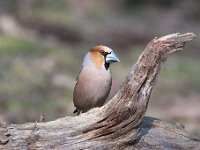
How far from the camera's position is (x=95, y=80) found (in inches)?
339

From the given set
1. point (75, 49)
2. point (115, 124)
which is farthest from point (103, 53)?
point (75, 49)

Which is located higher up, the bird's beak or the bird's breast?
the bird's beak

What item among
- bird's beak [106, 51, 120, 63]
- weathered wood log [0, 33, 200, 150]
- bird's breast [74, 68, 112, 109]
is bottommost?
weathered wood log [0, 33, 200, 150]

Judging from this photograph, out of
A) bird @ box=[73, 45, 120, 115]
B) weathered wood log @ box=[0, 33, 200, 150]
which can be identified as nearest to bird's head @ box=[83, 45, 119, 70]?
bird @ box=[73, 45, 120, 115]

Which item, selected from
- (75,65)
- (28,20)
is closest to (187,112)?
(75,65)

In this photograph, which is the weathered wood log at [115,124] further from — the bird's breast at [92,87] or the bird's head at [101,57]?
the bird's head at [101,57]

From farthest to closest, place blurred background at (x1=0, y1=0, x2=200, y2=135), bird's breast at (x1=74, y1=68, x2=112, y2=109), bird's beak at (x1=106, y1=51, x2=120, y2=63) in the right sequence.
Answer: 1. blurred background at (x1=0, y1=0, x2=200, y2=135)
2. bird's beak at (x1=106, y1=51, x2=120, y2=63)
3. bird's breast at (x1=74, y1=68, x2=112, y2=109)

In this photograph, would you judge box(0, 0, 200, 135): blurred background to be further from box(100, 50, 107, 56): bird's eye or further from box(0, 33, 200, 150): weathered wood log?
box(0, 33, 200, 150): weathered wood log

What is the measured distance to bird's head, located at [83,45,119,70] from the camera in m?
8.65

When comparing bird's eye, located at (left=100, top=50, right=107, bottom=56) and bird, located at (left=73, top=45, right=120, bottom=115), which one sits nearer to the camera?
bird, located at (left=73, top=45, right=120, bottom=115)

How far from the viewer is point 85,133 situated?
7215 millimetres

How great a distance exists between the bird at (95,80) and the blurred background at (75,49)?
2.66 m

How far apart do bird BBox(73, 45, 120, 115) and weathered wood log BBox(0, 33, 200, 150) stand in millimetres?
1132

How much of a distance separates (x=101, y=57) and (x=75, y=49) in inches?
410
